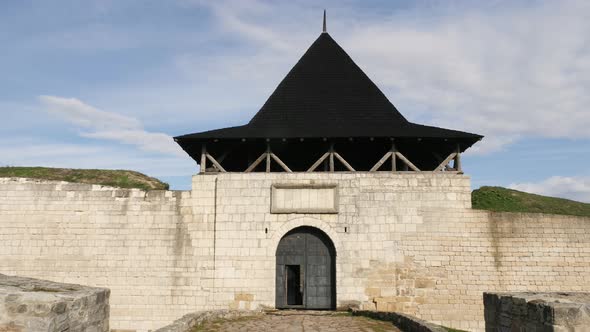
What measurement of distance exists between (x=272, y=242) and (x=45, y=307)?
23.6 ft

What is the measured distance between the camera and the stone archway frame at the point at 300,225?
1023cm

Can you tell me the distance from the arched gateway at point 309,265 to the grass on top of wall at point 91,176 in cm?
616

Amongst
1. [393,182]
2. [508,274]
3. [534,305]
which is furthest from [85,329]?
[508,274]

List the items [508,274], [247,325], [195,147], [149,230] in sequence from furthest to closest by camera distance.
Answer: [195,147] < [149,230] < [508,274] < [247,325]

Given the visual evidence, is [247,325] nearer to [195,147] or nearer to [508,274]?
[195,147]

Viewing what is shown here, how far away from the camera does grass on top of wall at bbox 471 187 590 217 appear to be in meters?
14.2

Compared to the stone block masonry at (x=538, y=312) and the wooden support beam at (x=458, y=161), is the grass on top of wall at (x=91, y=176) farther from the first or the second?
the stone block masonry at (x=538, y=312)

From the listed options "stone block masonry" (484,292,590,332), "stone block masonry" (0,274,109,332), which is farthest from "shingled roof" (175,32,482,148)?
"stone block masonry" (0,274,109,332)

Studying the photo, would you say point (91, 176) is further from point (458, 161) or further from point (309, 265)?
point (458, 161)

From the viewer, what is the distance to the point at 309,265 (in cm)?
1037

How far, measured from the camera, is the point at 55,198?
1084cm

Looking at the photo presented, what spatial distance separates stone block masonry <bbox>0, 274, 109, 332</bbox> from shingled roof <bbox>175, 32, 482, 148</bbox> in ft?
22.6

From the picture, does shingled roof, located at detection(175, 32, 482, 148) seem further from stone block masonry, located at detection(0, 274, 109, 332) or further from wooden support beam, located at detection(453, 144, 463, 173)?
stone block masonry, located at detection(0, 274, 109, 332)

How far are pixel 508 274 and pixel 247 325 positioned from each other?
5684mm
